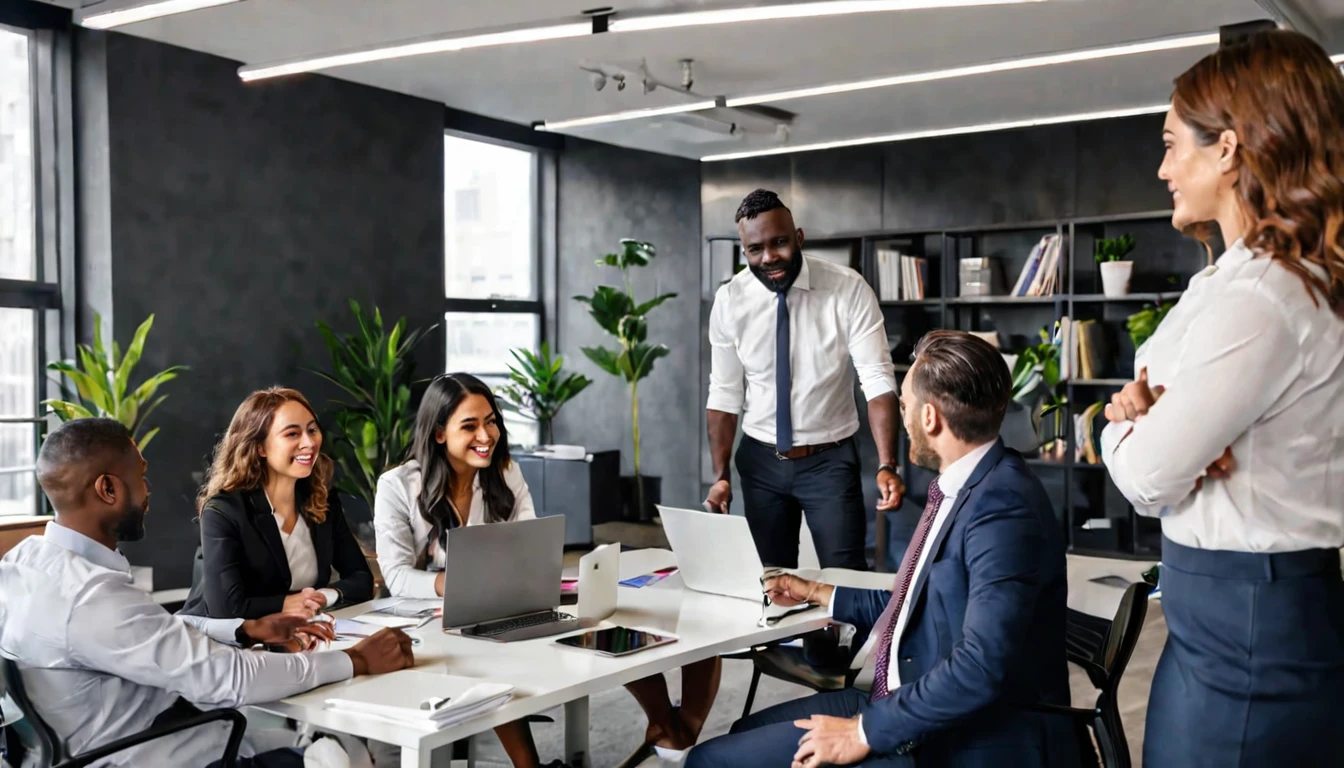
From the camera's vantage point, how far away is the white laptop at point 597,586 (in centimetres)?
267

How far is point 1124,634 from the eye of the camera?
2258 mm

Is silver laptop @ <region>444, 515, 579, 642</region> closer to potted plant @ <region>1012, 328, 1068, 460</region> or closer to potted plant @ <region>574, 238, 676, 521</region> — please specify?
potted plant @ <region>1012, 328, 1068, 460</region>

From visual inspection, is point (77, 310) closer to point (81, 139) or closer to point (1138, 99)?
point (81, 139)

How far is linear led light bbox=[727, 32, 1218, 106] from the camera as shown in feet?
17.1

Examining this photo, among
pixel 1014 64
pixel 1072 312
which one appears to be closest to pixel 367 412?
pixel 1014 64

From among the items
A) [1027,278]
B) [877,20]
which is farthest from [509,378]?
[877,20]

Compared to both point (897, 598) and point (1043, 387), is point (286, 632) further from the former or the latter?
point (1043, 387)

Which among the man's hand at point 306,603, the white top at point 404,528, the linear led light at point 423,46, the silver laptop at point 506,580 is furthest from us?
the linear led light at point 423,46

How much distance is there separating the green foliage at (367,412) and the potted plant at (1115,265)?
4138 mm

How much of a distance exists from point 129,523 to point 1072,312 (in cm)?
621

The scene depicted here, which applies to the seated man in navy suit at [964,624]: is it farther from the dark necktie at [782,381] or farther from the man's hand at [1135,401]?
the dark necktie at [782,381]

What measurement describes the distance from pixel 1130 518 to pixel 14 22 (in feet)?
21.5

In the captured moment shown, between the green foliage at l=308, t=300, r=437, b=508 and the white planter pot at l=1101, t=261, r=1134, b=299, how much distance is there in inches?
163

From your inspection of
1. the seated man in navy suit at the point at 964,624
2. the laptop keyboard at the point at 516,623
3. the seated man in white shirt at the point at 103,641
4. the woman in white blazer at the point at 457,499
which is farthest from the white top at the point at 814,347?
the seated man in white shirt at the point at 103,641
